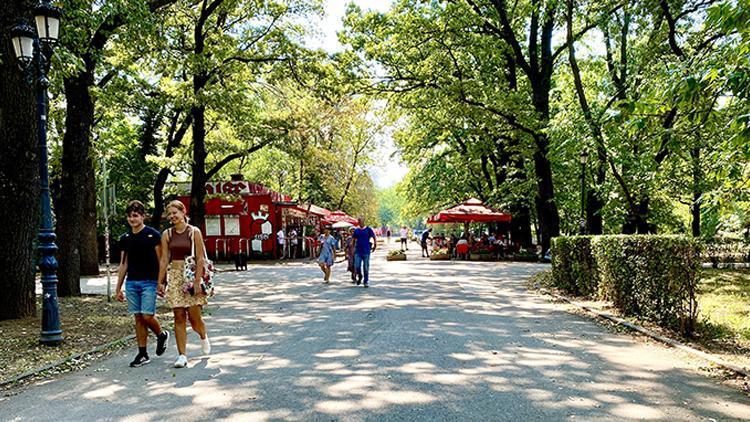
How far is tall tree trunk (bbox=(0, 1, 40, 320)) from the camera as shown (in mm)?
9773

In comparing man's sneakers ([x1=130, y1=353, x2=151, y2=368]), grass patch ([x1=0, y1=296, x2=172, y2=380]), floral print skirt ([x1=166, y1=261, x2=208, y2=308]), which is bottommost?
man's sneakers ([x1=130, y1=353, x2=151, y2=368])

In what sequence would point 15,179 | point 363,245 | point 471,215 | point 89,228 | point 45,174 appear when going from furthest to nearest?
point 471,215
point 89,228
point 363,245
point 15,179
point 45,174

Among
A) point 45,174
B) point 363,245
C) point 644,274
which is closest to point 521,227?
point 363,245

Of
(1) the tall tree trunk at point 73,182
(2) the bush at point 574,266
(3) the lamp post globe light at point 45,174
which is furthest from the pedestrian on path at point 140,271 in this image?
(2) the bush at point 574,266

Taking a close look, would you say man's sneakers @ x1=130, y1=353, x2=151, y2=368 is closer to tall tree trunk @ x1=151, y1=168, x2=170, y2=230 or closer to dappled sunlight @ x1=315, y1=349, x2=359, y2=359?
dappled sunlight @ x1=315, y1=349, x2=359, y2=359

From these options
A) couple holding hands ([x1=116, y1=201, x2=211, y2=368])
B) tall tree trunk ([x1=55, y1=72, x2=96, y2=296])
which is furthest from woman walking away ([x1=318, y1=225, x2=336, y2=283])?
couple holding hands ([x1=116, y1=201, x2=211, y2=368])

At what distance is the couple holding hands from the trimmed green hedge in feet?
19.8

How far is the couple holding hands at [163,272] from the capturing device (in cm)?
658

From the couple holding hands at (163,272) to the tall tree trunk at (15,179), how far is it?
160 inches

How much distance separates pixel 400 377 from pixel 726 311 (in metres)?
7.33

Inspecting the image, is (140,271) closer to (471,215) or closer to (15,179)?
(15,179)

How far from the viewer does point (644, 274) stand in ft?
29.1

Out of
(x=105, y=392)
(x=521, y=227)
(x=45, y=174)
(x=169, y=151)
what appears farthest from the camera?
(x=521, y=227)

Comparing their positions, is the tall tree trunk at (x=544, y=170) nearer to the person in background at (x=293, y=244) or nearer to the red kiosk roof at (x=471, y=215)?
the red kiosk roof at (x=471, y=215)
